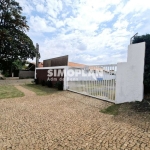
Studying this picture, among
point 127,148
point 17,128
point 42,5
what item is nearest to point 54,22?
point 42,5

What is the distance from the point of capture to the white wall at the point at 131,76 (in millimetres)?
5195

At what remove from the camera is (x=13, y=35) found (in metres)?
19.2

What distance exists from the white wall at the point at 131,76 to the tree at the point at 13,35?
1754 centimetres

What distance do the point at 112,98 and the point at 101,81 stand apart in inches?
45.7

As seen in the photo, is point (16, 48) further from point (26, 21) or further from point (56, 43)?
point (56, 43)

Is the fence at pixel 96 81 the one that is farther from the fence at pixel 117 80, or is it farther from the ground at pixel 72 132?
the ground at pixel 72 132

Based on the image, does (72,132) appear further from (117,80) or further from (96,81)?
(96,81)

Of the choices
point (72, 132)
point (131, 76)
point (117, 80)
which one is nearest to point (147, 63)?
point (131, 76)

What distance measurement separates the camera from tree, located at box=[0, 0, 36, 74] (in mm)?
18016

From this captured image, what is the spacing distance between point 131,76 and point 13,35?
19.6 m

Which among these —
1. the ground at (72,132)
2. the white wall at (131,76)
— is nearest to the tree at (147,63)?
the white wall at (131,76)

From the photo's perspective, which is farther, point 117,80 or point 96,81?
point 96,81

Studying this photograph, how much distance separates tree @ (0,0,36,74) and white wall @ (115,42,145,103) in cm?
1754

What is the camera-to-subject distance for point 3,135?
3125mm
